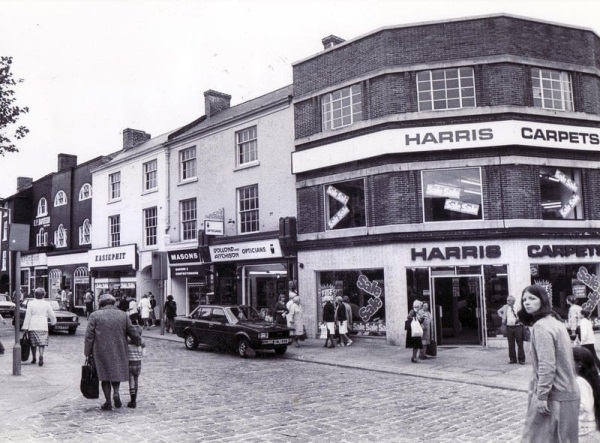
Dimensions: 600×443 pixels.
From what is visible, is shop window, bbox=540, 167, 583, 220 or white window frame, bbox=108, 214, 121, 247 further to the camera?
white window frame, bbox=108, 214, 121, 247

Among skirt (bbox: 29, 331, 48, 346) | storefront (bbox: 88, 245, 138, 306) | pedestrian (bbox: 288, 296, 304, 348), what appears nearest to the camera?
skirt (bbox: 29, 331, 48, 346)

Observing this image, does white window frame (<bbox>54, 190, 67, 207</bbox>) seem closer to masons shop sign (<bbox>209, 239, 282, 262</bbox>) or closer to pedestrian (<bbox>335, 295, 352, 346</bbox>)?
masons shop sign (<bbox>209, 239, 282, 262</bbox>)

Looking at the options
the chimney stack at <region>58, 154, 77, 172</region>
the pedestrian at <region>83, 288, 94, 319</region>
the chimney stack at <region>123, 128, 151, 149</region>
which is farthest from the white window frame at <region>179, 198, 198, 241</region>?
the chimney stack at <region>58, 154, 77, 172</region>

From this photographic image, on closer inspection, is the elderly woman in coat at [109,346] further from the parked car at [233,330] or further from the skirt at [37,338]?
the parked car at [233,330]

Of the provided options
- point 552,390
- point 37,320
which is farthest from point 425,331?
point 552,390

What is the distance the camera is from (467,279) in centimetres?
1656

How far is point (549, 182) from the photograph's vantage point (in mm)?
17109

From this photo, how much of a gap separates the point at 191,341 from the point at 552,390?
46.1 ft

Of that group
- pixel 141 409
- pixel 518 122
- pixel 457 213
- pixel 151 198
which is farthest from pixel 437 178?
pixel 151 198

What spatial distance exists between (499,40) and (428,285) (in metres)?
7.88

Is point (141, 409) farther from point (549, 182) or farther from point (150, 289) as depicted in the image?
point (150, 289)

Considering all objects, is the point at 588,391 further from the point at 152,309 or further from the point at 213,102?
the point at 213,102

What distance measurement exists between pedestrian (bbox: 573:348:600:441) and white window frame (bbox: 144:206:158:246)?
24.7m

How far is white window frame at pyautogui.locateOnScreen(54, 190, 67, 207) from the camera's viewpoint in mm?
36125
